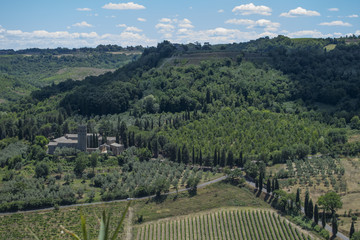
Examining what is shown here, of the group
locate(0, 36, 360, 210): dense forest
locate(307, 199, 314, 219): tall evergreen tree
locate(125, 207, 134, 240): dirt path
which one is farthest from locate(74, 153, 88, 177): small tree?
locate(307, 199, 314, 219): tall evergreen tree

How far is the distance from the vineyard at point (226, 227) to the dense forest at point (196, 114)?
10.5 metres

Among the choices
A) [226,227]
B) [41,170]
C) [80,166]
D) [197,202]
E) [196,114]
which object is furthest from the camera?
[196,114]

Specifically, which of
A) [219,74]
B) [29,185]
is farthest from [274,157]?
[219,74]

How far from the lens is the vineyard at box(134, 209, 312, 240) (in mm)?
64000

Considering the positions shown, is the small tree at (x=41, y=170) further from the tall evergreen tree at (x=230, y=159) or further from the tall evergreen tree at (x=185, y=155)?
the tall evergreen tree at (x=230, y=159)

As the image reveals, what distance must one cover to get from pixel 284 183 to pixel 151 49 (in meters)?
136

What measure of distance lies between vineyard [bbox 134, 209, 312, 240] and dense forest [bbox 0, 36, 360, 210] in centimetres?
1055

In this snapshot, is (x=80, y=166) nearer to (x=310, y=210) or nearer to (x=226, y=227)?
(x=226, y=227)

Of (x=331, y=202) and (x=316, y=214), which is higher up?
(x=331, y=202)

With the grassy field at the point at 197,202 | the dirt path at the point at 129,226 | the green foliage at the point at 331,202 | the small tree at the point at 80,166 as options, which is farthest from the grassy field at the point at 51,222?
the green foliage at the point at 331,202

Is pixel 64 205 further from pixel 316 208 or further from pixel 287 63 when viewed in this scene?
pixel 287 63

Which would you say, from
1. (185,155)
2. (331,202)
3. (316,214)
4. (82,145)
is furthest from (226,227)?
(82,145)

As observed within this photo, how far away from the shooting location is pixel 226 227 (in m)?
66.6

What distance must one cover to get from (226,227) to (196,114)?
179ft
